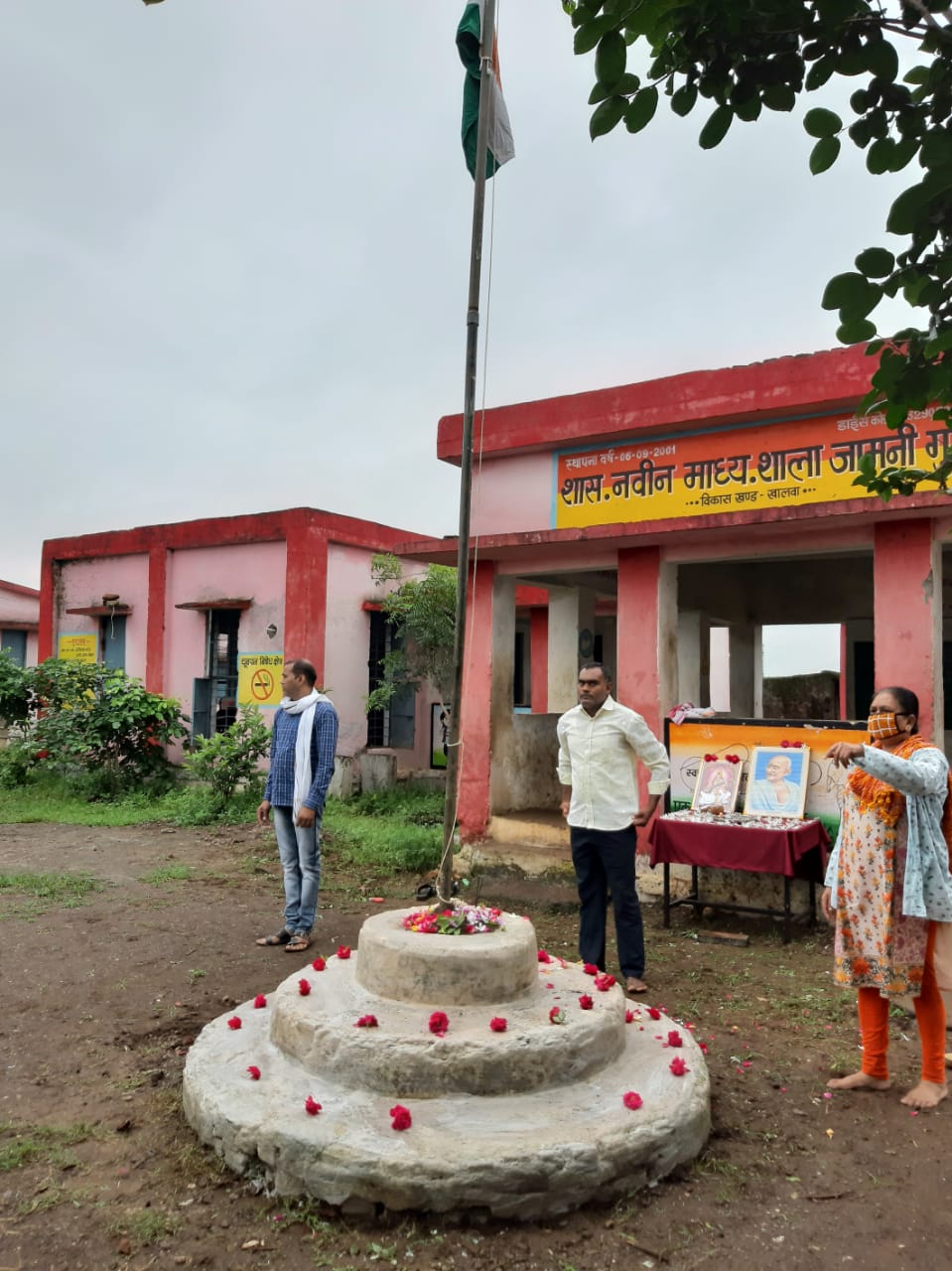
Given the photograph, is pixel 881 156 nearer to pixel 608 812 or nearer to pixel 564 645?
pixel 608 812

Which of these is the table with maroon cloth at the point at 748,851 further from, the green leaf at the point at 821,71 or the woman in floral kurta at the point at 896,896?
the green leaf at the point at 821,71

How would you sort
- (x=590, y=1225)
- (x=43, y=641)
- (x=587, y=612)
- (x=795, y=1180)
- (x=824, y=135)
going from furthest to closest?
1. (x=43, y=641)
2. (x=587, y=612)
3. (x=795, y=1180)
4. (x=590, y=1225)
5. (x=824, y=135)

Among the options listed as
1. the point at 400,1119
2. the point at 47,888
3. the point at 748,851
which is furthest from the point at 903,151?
the point at 47,888

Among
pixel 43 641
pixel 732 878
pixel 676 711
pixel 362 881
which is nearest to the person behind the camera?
pixel 732 878

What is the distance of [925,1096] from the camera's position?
3.68m

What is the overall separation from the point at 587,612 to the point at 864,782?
8.27m

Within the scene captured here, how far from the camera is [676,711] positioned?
7.56 m

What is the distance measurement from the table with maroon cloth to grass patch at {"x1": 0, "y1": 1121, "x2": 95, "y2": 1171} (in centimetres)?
431

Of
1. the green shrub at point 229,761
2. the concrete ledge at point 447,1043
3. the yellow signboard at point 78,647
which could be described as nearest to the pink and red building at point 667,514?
the concrete ledge at point 447,1043

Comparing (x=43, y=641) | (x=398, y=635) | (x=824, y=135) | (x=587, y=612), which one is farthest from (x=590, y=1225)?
(x=43, y=641)

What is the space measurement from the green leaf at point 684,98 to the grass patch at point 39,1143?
3881mm

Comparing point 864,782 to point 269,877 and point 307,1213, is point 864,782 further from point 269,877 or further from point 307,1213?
point 269,877

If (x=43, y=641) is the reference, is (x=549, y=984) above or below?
below

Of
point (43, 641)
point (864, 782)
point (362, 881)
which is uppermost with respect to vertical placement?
point (43, 641)
